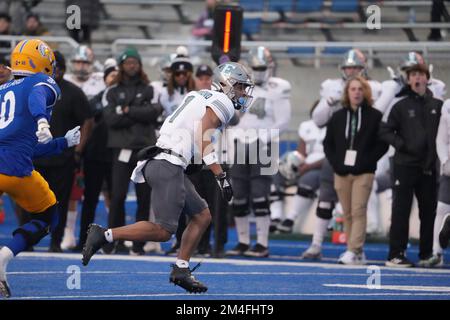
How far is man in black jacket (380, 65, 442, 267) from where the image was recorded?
1309cm

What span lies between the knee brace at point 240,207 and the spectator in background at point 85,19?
547cm

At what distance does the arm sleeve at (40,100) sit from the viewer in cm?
916

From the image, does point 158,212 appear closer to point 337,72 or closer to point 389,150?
point 389,150

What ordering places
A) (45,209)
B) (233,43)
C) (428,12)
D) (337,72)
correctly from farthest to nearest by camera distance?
1. (428,12)
2. (337,72)
3. (233,43)
4. (45,209)

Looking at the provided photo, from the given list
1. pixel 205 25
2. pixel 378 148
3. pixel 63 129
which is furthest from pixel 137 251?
pixel 205 25

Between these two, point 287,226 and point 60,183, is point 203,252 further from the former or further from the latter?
point 287,226

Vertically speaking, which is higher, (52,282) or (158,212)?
(158,212)

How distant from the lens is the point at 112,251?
1380cm

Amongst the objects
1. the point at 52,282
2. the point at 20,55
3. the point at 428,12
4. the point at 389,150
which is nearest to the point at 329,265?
the point at 389,150

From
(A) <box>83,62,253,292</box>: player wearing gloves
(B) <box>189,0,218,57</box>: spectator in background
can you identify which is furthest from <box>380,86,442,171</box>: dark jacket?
(B) <box>189,0,218,57</box>: spectator in background

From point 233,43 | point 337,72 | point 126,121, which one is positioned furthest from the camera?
point 337,72

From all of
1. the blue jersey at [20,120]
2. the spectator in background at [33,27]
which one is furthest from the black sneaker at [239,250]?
the spectator in background at [33,27]

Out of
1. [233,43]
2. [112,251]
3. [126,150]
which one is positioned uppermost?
[233,43]

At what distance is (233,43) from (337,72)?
587 cm
